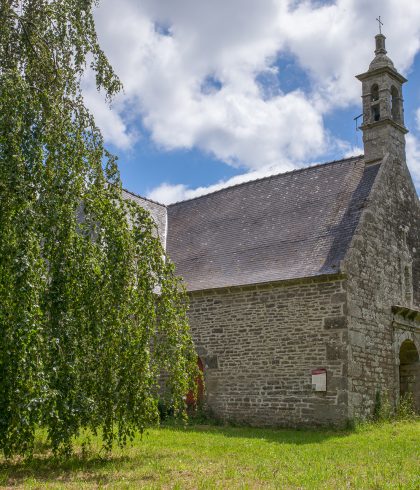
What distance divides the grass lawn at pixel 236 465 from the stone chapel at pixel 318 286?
210cm

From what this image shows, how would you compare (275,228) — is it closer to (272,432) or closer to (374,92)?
(374,92)

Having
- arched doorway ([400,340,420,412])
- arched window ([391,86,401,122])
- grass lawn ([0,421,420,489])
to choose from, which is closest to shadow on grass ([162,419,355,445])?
grass lawn ([0,421,420,489])

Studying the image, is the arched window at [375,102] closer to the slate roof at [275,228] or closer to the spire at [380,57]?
the spire at [380,57]

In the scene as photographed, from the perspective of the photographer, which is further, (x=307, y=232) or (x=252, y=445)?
(x=307, y=232)

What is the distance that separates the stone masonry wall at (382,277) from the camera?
13.3m

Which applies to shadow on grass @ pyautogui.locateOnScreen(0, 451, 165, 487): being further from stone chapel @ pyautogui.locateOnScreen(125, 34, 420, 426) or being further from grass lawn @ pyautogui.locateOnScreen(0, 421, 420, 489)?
stone chapel @ pyautogui.locateOnScreen(125, 34, 420, 426)

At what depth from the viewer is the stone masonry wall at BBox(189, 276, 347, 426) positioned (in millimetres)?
13025

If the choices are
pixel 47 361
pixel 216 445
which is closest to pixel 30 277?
pixel 47 361

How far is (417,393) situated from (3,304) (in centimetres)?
1209

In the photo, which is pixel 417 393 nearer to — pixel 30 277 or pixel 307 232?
pixel 307 232

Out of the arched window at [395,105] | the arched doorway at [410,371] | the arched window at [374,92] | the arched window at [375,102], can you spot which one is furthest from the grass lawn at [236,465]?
the arched window at [374,92]

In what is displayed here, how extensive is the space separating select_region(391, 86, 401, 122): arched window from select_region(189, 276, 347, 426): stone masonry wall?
5644 millimetres

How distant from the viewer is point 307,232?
1470 centimetres

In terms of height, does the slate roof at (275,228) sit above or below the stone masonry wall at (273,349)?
above
